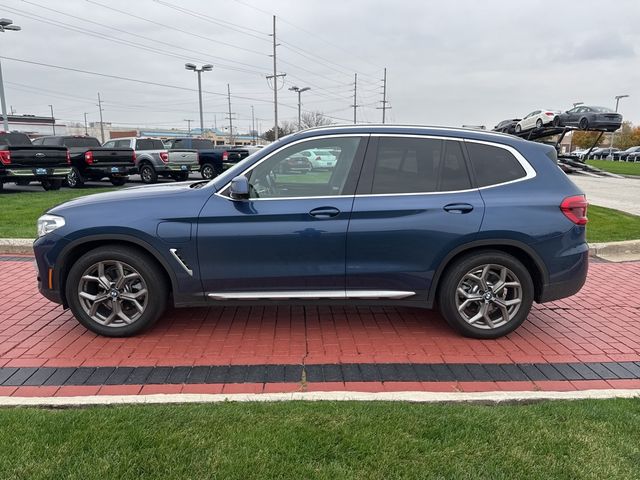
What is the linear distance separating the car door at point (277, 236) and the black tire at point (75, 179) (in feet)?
43.3

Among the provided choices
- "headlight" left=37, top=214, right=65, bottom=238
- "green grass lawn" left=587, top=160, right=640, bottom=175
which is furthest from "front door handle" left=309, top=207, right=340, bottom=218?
"green grass lawn" left=587, top=160, right=640, bottom=175

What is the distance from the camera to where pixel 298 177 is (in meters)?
4.24

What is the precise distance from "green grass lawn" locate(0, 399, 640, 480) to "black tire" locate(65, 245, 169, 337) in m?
1.19

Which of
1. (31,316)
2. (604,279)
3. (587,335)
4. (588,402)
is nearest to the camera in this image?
(588,402)

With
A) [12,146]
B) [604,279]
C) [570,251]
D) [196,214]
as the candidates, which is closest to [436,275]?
[570,251]

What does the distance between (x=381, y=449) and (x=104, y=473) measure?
4.65ft

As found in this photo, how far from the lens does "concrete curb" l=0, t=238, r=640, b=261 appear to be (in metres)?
7.13

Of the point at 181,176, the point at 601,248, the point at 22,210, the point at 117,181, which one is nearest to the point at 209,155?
the point at 181,176

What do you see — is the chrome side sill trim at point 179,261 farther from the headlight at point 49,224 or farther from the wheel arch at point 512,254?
the wheel arch at point 512,254

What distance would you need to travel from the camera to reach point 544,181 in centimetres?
411

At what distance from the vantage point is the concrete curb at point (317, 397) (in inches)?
122

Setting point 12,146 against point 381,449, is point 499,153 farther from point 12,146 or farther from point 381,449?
point 12,146

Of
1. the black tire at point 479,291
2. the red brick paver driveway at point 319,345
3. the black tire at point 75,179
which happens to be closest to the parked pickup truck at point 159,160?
the black tire at point 75,179

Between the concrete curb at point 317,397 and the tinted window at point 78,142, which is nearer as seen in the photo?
the concrete curb at point 317,397
